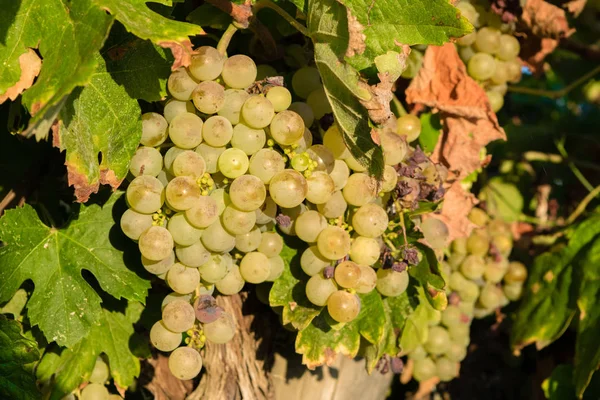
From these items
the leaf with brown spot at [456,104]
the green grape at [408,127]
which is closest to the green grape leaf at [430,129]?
the leaf with brown spot at [456,104]

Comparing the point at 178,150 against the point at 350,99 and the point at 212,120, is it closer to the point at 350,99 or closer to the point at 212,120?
the point at 212,120

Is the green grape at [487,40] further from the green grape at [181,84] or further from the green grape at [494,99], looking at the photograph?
the green grape at [181,84]

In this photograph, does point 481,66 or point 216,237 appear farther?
point 481,66

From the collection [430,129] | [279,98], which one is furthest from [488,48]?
[279,98]

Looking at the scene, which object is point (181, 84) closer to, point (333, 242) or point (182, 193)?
point (182, 193)

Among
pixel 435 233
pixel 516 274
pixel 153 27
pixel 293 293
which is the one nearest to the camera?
pixel 153 27
